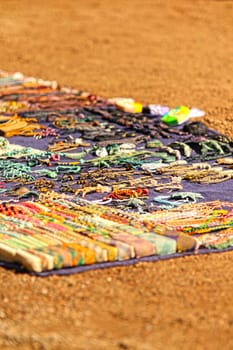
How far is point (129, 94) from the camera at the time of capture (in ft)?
38.9

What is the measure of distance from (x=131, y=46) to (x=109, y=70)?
1.43 metres

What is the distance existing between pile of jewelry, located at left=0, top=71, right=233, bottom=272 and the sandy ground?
25 centimetres

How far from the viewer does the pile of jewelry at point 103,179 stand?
23.0 ft

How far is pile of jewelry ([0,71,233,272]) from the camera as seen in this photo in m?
7.00

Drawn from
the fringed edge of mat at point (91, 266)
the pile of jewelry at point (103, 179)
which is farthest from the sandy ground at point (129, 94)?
the pile of jewelry at point (103, 179)

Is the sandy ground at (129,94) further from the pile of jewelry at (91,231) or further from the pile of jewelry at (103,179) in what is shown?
the pile of jewelry at (103,179)

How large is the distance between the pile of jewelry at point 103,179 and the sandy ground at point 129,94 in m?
0.25

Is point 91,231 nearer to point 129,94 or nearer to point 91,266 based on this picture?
point 91,266

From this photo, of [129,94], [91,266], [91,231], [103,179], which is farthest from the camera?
[129,94]

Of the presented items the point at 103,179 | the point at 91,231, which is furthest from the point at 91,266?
the point at 103,179

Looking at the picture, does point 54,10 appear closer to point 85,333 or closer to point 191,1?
point 191,1

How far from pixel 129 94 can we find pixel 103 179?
3347 millimetres

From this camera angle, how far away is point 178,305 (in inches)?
243

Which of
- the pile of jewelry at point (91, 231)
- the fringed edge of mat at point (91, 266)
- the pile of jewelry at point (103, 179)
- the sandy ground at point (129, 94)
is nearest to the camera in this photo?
the sandy ground at point (129, 94)
